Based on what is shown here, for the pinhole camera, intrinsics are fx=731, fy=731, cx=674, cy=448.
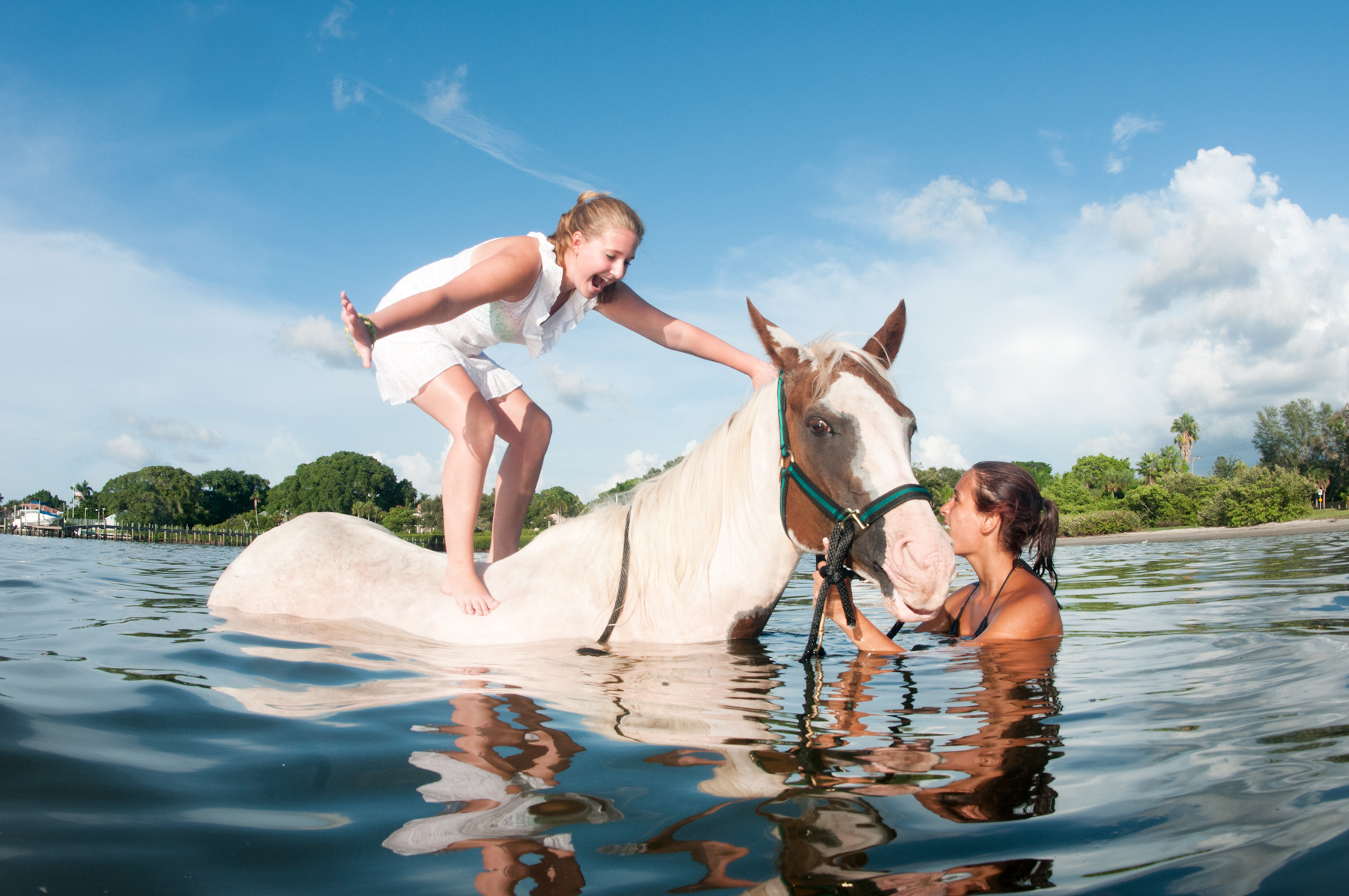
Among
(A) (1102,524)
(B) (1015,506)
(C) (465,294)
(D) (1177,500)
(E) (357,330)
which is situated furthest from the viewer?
(D) (1177,500)

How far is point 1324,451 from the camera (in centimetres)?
6281

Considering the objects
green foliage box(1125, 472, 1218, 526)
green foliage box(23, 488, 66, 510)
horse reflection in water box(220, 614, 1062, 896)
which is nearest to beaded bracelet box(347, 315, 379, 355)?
horse reflection in water box(220, 614, 1062, 896)

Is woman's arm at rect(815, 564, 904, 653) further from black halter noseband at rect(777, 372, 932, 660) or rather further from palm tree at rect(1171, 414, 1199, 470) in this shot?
palm tree at rect(1171, 414, 1199, 470)

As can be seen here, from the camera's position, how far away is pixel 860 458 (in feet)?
9.10

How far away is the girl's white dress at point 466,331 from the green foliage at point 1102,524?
44676 millimetres

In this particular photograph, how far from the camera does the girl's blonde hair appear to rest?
351 cm

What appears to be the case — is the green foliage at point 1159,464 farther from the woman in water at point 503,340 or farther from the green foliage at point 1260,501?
the woman in water at point 503,340

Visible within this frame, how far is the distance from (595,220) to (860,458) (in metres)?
1.74

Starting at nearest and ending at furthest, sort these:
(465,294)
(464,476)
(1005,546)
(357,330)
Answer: (357,330), (465,294), (464,476), (1005,546)

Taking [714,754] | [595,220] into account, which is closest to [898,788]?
[714,754]

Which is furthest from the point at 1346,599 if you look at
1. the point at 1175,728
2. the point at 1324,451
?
the point at 1324,451

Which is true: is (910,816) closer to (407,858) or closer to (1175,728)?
(407,858)

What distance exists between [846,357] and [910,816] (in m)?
1.95

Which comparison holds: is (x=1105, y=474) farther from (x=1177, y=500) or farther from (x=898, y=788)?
(x=898, y=788)
